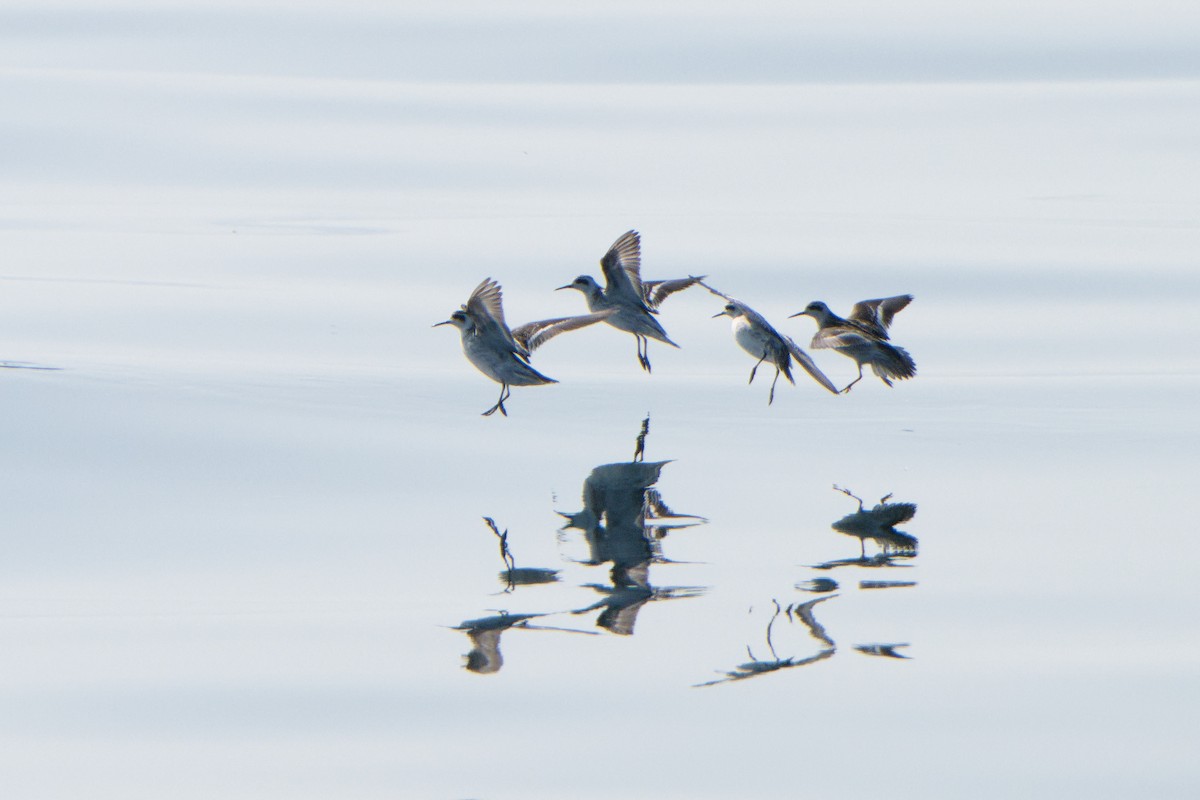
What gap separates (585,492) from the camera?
24.4 ft

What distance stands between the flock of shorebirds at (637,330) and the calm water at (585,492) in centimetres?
24

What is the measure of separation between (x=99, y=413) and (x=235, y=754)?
155 inches

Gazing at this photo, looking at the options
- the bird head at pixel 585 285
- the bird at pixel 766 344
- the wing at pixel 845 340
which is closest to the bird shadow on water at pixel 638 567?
the bird at pixel 766 344

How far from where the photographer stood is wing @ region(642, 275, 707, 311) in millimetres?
10641

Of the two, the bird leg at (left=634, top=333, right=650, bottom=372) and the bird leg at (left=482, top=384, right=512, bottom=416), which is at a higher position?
the bird leg at (left=634, top=333, right=650, bottom=372)

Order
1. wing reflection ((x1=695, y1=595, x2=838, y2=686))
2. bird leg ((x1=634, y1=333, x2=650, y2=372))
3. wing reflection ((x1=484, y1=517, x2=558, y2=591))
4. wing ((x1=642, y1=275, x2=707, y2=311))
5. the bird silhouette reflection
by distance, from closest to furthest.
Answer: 1. wing reflection ((x1=695, y1=595, x2=838, y2=686))
2. wing reflection ((x1=484, y1=517, x2=558, y2=591))
3. the bird silhouette reflection
4. bird leg ((x1=634, y1=333, x2=650, y2=372))
5. wing ((x1=642, y1=275, x2=707, y2=311))

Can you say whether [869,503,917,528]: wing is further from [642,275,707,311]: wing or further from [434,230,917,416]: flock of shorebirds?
[642,275,707,311]: wing

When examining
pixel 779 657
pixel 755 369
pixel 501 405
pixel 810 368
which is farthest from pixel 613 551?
pixel 755 369

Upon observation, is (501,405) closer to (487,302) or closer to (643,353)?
(487,302)

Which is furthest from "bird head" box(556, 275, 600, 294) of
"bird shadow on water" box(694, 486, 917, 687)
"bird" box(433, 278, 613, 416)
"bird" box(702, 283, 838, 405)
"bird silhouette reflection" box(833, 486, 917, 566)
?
"bird silhouette reflection" box(833, 486, 917, 566)

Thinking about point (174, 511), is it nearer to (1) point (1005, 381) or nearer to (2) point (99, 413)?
(2) point (99, 413)

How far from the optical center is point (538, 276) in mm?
12742

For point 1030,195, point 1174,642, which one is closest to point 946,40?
point 1030,195

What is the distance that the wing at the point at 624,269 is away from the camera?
10281 mm
